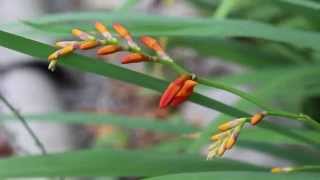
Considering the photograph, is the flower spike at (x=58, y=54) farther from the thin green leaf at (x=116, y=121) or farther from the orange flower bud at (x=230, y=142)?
the thin green leaf at (x=116, y=121)

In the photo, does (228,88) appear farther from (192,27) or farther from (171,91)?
(192,27)

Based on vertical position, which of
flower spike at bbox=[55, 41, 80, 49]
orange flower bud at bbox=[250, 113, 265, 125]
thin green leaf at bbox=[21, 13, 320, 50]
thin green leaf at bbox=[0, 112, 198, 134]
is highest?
Result: flower spike at bbox=[55, 41, 80, 49]

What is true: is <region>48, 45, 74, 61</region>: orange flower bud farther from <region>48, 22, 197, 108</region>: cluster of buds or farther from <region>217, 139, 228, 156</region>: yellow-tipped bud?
<region>217, 139, 228, 156</region>: yellow-tipped bud

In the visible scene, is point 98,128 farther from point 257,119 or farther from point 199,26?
point 257,119

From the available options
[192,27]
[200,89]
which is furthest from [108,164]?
[200,89]

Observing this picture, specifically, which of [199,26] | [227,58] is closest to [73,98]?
[227,58]

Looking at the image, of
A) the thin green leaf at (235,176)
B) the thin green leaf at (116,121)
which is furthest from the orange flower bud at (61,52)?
the thin green leaf at (116,121)

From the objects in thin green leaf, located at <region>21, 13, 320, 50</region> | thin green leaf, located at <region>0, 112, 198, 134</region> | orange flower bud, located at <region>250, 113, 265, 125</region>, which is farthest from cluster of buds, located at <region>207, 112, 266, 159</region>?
thin green leaf, located at <region>0, 112, 198, 134</region>

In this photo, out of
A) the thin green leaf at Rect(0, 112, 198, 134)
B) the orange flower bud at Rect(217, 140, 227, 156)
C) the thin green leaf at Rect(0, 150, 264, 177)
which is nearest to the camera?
the orange flower bud at Rect(217, 140, 227, 156)

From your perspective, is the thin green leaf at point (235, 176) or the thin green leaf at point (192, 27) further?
the thin green leaf at point (192, 27)

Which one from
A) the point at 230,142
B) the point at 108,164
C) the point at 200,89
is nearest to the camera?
the point at 230,142
